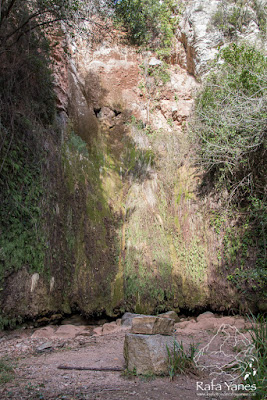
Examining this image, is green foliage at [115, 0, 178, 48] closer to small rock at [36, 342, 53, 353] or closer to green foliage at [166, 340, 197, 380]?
small rock at [36, 342, 53, 353]

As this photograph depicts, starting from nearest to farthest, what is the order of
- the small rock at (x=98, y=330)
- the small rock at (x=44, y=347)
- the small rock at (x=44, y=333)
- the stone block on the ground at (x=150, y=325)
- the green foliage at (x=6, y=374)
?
the green foliage at (x=6, y=374) → the stone block on the ground at (x=150, y=325) → the small rock at (x=44, y=347) → the small rock at (x=44, y=333) → the small rock at (x=98, y=330)

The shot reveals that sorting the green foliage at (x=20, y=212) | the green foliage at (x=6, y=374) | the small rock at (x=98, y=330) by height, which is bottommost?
the small rock at (x=98, y=330)

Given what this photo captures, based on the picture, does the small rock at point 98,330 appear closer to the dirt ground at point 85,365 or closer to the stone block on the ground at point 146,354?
the dirt ground at point 85,365

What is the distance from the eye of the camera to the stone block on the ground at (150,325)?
10.6ft

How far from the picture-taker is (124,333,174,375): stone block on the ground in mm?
2848

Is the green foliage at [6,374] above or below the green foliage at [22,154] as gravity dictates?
below

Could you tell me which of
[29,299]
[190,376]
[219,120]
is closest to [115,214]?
[29,299]

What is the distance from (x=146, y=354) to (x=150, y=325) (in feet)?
1.28

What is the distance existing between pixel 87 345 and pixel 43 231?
2.52 metres

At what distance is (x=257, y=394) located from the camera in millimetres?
1929

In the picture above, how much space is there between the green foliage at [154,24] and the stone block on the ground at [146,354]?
11463mm

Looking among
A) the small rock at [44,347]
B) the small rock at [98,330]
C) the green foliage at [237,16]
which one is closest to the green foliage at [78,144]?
the small rock at [98,330]

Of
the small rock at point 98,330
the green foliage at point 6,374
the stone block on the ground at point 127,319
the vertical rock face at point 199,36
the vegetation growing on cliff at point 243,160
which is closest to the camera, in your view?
the green foliage at point 6,374

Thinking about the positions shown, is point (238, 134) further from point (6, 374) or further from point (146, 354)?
point (6, 374)
